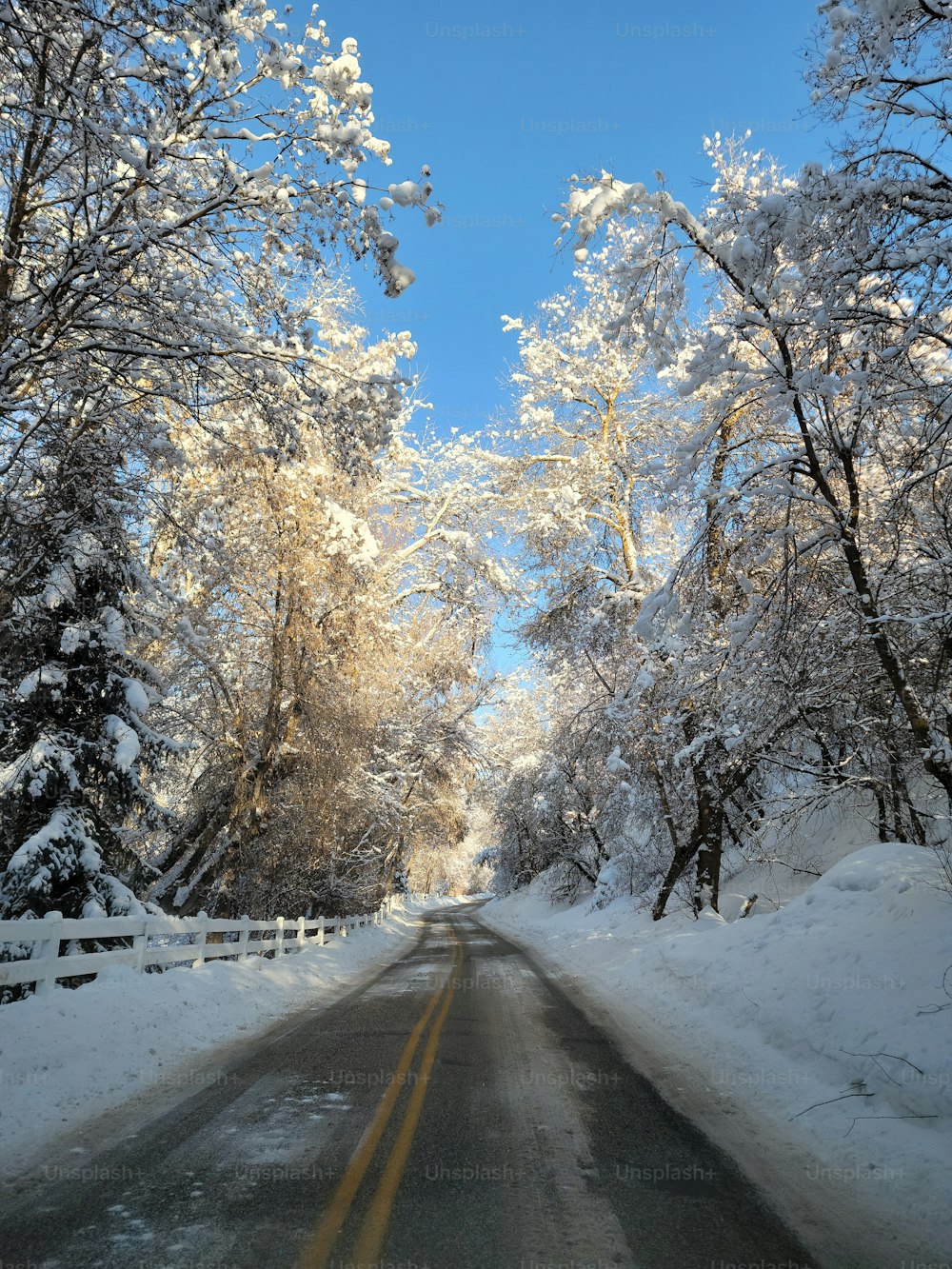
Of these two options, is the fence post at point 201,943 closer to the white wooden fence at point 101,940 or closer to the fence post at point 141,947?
the white wooden fence at point 101,940

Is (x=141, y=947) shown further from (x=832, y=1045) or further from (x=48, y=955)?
(x=832, y=1045)

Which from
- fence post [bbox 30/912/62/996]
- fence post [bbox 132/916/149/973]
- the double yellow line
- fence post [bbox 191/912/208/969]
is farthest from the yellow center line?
fence post [bbox 191/912/208/969]

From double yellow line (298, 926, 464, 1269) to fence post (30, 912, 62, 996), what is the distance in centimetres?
358

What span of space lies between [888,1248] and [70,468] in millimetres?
7995

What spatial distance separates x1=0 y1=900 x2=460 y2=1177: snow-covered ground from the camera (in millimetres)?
4980

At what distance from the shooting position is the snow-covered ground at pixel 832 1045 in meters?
4.00

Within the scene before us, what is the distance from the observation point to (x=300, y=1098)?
5.52 meters

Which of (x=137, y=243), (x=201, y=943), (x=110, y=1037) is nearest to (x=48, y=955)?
(x=110, y=1037)

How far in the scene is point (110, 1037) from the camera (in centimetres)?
660

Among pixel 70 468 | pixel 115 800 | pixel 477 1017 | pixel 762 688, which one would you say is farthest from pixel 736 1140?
pixel 115 800

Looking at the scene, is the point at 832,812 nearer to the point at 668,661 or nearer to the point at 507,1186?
the point at 668,661

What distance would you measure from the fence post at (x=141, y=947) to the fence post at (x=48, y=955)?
1.68 metres

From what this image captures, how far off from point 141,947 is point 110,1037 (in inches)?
94.1

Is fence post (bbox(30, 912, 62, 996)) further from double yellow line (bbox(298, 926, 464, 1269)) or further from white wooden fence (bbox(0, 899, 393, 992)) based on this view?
double yellow line (bbox(298, 926, 464, 1269))
